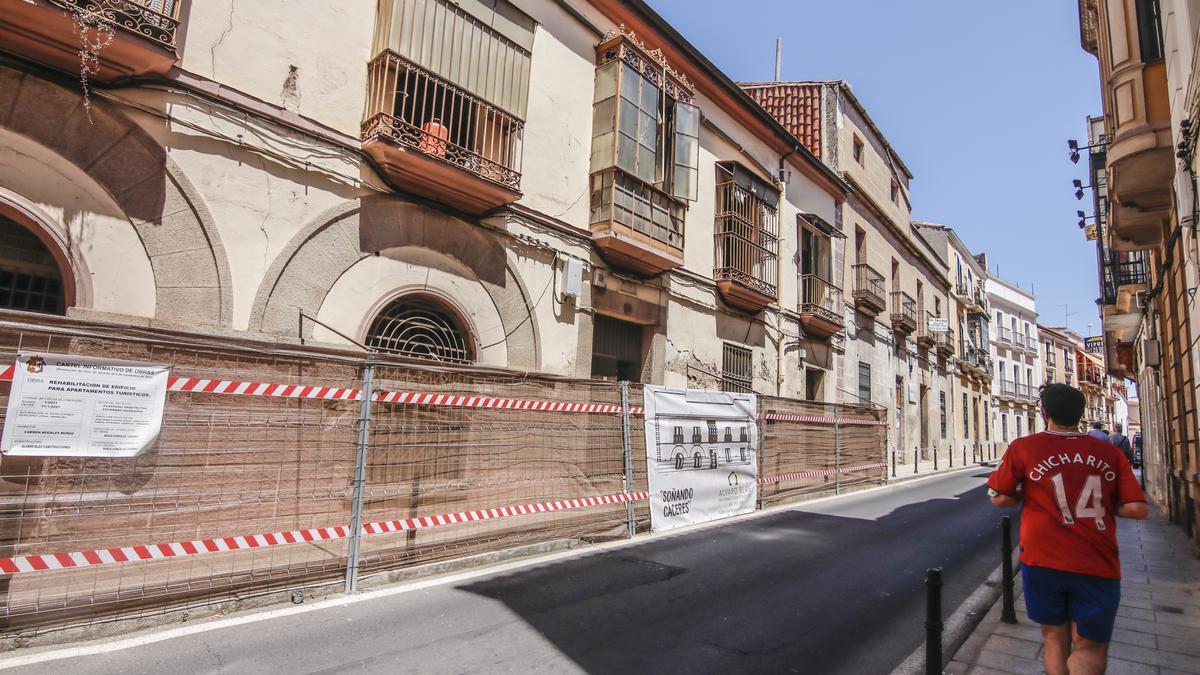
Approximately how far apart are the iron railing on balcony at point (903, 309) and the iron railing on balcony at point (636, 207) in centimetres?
1511

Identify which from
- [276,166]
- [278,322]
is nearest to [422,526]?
[278,322]

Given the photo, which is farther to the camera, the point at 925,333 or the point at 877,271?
the point at 925,333

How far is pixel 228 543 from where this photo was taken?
15.5 ft

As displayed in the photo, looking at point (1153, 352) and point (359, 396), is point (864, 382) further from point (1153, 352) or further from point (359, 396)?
point (359, 396)

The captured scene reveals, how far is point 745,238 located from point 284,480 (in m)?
12.3

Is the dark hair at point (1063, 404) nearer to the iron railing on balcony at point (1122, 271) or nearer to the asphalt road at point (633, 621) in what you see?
the asphalt road at point (633, 621)

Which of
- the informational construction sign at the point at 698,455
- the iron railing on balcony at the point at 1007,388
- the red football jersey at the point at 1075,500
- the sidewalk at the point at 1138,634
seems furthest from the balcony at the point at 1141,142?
the iron railing on balcony at the point at 1007,388

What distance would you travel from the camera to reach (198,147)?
6500 millimetres

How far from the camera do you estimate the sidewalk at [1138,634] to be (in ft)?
13.8

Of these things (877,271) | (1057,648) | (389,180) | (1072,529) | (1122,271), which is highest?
(877,271)

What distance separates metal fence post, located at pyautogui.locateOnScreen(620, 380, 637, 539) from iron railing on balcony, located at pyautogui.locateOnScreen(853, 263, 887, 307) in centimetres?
1503

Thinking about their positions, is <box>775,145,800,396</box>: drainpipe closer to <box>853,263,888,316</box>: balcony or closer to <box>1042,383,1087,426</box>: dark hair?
<box>853,263,888,316</box>: balcony

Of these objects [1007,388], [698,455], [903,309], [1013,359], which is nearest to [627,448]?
[698,455]

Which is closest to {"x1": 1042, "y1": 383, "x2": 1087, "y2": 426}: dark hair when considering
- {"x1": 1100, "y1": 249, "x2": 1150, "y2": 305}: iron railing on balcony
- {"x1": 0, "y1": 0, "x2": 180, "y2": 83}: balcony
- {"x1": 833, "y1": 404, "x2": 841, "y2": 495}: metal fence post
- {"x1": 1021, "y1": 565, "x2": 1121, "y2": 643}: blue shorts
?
{"x1": 1021, "y1": 565, "x2": 1121, "y2": 643}: blue shorts
